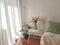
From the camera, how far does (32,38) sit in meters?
4.02

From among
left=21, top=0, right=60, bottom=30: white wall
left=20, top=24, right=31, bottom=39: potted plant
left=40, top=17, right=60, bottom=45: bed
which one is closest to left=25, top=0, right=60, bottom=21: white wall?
left=21, top=0, right=60, bottom=30: white wall

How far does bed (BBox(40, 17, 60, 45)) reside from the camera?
286 centimetres

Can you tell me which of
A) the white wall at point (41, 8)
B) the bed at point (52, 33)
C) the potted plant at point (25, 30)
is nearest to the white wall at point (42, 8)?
the white wall at point (41, 8)

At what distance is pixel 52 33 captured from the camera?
10.6 ft

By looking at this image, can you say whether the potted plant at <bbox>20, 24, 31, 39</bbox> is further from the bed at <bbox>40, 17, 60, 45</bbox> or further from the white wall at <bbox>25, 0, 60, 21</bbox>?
the bed at <bbox>40, 17, 60, 45</bbox>

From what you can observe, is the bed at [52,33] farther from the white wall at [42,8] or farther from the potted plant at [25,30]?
the potted plant at [25,30]

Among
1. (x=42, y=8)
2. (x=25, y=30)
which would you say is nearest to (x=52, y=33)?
(x=25, y=30)

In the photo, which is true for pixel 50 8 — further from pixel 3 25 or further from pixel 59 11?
pixel 3 25

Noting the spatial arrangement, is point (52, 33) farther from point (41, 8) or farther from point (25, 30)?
point (41, 8)

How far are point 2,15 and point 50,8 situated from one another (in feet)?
6.36

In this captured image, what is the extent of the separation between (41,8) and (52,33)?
1.20 m

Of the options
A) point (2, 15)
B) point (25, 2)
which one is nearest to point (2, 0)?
point (2, 15)

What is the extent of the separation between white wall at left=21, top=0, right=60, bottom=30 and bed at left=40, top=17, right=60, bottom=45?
31 centimetres

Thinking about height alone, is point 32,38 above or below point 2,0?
below
